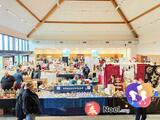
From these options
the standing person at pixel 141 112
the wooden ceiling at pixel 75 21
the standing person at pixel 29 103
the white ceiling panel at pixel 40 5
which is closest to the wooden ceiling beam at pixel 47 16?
the wooden ceiling at pixel 75 21

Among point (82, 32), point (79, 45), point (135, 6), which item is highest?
point (135, 6)

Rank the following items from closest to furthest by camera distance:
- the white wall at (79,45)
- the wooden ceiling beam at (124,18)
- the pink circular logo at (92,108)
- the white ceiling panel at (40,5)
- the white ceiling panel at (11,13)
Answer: the pink circular logo at (92,108), the white ceiling panel at (11,13), the white ceiling panel at (40,5), the wooden ceiling beam at (124,18), the white wall at (79,45)

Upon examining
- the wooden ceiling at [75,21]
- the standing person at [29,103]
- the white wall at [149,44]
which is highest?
the wooden ceiling at [75,21]

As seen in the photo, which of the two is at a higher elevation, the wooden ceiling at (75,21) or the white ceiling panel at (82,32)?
the wooden ceiling at (75,21)

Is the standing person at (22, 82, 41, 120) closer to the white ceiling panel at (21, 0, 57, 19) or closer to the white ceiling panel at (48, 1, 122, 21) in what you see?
the white ceiling panel at (21, 0, 57, 19)

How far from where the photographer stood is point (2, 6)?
53.5 ft

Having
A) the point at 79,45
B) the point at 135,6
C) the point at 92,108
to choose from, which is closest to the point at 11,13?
the point at 135,6

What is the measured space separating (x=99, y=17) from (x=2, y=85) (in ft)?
56.5

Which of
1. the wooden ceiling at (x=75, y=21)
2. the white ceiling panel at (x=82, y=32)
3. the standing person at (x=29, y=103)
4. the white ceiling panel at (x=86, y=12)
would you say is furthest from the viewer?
the white ceiling panel at (x=82, y=32)

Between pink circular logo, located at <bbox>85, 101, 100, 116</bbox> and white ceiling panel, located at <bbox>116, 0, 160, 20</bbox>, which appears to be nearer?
pink circular logo, located at <bbox>85, 101, 100, 116</bbox>

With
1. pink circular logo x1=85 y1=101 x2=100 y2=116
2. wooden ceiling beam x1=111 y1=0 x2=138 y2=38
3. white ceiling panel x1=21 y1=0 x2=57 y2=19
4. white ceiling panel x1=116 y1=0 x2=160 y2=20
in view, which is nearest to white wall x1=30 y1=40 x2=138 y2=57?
wooden ceiling beam x1=111 y1=0 x2=138 y2=38

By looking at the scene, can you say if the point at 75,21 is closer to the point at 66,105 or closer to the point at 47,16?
the point at 47,16

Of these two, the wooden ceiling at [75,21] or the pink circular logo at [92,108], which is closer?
the pink circular logo at [92,108]

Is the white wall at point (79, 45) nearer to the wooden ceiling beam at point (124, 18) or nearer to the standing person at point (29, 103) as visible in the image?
the wooden ceiling beam at point (124, 18)
